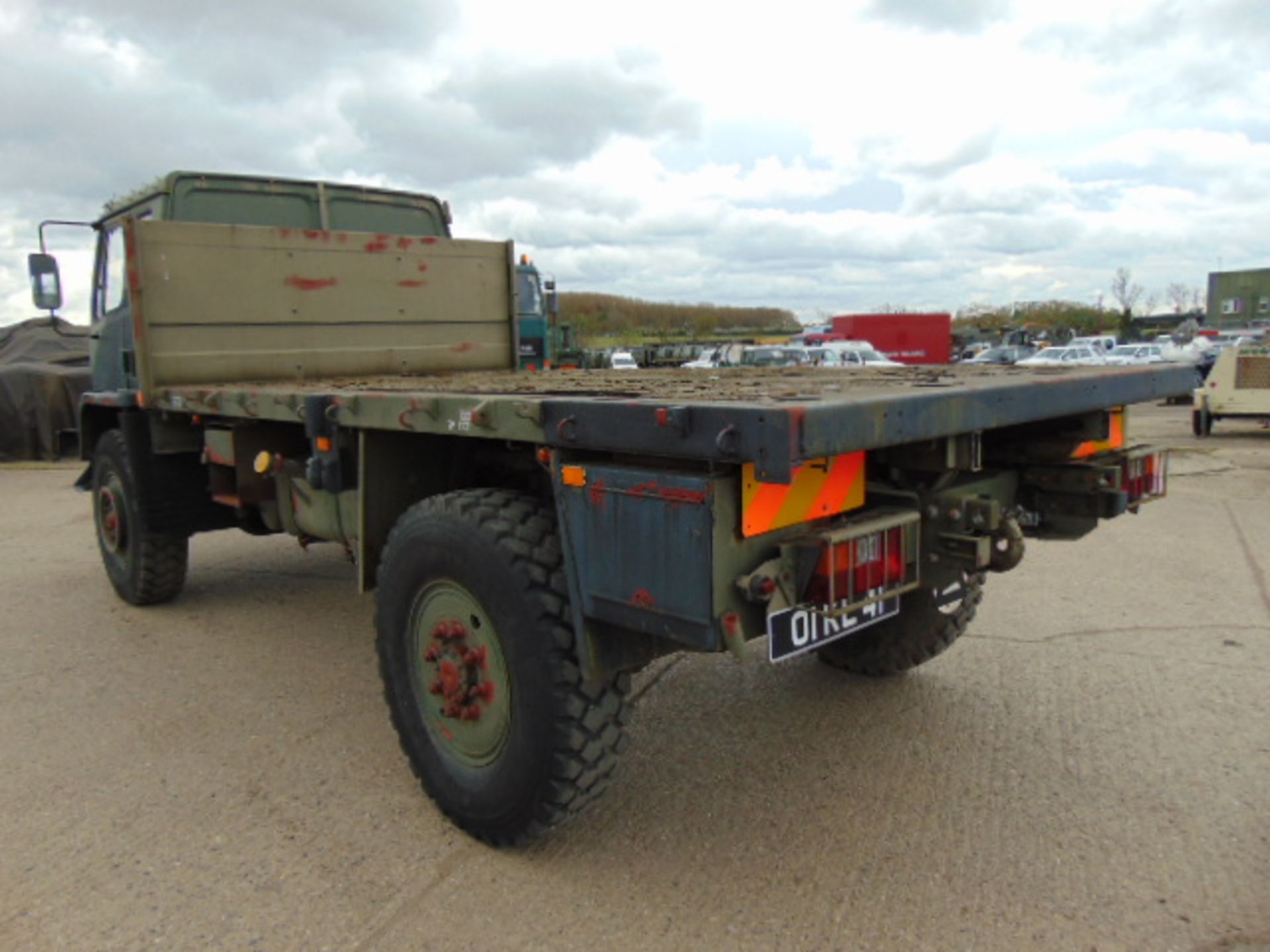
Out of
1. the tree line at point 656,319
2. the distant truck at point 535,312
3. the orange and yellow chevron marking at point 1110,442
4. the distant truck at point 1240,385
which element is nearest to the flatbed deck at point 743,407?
the orange and yellow chevron marking at point 1110,442

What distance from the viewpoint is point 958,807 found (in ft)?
10.8

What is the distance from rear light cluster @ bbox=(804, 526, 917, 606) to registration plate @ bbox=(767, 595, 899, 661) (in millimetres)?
33

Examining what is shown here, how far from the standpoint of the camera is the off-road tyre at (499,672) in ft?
9.10

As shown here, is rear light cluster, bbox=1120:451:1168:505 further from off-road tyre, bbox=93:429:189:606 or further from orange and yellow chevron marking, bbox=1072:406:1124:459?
off-road tyre, bbox=93:429:189:606

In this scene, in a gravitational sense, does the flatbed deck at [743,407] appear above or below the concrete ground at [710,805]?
above

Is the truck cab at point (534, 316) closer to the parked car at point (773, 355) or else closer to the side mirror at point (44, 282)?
the side mirror at point (44, 282)

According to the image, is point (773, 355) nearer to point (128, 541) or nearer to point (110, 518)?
point (110, 518)

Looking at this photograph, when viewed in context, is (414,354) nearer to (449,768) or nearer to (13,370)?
(449,768)

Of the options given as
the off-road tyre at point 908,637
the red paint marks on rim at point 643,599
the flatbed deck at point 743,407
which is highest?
the flatbed deck at point 743,407

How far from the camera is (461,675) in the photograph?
10.1 ft

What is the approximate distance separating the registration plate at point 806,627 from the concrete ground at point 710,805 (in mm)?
758

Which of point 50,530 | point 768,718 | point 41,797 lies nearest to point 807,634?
point 768,718

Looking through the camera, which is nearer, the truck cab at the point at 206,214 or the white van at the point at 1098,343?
→ the truck cab at the point at 206,214

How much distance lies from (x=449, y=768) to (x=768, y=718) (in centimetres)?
141
